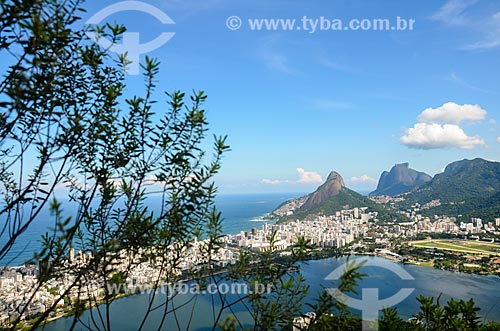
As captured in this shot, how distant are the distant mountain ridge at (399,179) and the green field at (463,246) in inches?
1998

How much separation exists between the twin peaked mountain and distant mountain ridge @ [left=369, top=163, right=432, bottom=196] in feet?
50.1

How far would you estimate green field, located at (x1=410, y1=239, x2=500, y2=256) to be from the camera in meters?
26.8

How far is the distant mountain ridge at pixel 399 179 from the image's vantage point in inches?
3253

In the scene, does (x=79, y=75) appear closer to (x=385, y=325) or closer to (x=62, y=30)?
(x=62, y=30)

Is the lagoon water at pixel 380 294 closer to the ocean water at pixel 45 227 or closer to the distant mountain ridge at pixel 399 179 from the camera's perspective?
the ocean water at pixel 45 227

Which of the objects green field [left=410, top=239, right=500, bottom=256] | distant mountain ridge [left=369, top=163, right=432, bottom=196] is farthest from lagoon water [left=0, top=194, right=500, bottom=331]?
distant mountain ridge [left=369, top=163, right=432, bottom=196]

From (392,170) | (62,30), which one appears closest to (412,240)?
(62,30)

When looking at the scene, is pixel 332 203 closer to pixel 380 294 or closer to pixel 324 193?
pixel 324 193

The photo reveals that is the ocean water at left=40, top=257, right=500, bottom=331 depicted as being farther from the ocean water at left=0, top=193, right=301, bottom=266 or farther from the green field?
the green field

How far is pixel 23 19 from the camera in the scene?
1108mm

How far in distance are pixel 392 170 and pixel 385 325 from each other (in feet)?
321
